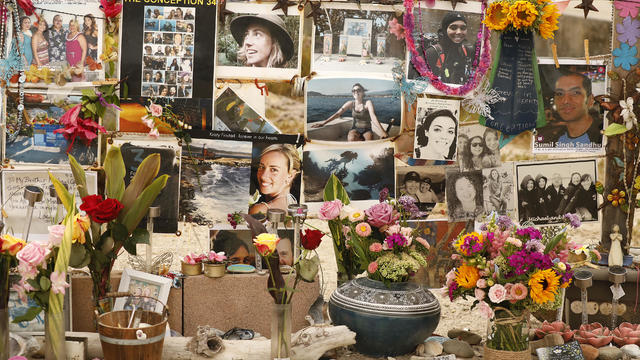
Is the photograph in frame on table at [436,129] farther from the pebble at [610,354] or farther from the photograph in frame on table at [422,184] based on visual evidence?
the pebble at [610,354]

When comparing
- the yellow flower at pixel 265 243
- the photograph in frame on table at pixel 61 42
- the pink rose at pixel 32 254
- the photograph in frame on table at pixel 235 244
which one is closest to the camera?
the pink rose at pixel 32 254

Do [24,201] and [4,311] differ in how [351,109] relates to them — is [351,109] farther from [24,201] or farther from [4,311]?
[4,311]

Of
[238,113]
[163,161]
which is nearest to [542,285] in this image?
[238,113]

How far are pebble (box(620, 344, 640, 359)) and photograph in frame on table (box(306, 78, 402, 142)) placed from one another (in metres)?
1.59

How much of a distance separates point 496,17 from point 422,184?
97 centimetres

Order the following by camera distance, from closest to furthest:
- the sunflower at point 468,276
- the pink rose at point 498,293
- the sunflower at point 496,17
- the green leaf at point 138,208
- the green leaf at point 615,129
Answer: the pink rose at point 498,293 < the sunflower at point 468,276 < the green leaf at point 138,208 < the sunflower at point 496,17 < the green leaf at point 615,129

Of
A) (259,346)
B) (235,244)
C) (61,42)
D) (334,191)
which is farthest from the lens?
(61,42)

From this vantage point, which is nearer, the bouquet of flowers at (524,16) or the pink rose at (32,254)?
the pink rose at (32,254)

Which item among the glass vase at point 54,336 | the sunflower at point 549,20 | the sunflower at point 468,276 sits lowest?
the glass vase at point 54,336

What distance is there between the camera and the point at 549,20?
3707 mm

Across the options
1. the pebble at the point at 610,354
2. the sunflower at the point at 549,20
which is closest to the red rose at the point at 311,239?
the pebble at the point at 610,354

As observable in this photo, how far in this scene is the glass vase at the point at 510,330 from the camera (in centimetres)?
254

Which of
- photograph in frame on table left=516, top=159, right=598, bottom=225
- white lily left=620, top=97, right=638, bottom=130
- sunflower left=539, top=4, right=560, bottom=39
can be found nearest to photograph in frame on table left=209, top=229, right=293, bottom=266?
photograph in frame on table left=516, top=159, right=598, bottom=225

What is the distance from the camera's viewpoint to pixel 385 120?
12.3 ft
